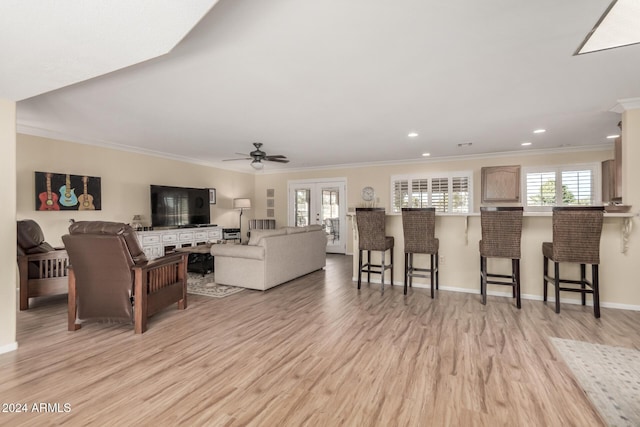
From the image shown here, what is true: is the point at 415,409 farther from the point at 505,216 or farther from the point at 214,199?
the point at 214,199

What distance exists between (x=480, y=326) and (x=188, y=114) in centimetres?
419

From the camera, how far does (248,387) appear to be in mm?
2020

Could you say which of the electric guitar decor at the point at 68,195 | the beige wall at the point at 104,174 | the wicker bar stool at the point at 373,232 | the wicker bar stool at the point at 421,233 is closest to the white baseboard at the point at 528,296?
the wicker bar stool at the point at 421,233

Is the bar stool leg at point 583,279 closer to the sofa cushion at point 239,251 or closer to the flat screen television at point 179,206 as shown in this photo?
the sofa cushion at point 239,251

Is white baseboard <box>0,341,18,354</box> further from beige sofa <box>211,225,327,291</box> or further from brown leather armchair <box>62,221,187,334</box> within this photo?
beige sofa <box>211,225,327,291</box>

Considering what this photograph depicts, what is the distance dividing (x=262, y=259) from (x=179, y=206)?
342 cm

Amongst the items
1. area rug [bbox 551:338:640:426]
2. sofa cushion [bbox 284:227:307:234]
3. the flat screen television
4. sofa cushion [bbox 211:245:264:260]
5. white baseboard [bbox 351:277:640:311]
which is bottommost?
area rug [bbox 551:338:640:426]

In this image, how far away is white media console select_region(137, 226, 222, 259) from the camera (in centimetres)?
576

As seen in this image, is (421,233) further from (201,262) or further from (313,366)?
(201,262)

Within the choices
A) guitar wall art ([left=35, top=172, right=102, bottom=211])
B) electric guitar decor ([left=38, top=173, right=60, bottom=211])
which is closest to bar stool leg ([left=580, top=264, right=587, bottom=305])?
guitar wall art ([left=35, top=172, right=102, bottom=211])

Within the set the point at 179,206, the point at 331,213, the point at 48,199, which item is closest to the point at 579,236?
the point at 331,213

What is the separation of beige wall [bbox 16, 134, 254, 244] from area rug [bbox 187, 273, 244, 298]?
2.11m

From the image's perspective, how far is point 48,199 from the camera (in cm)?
479

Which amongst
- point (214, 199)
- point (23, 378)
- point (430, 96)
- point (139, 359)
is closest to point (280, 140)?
point (430, 96)
